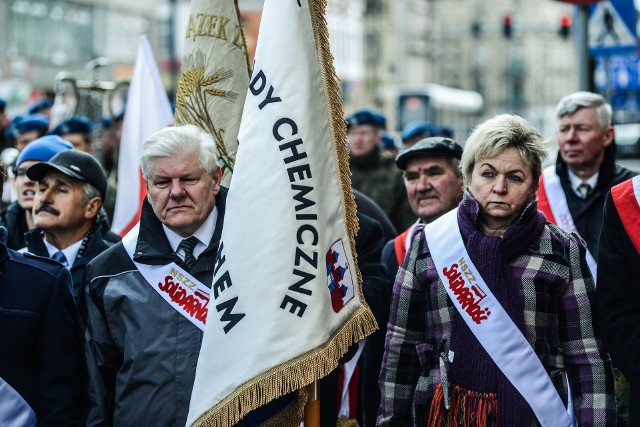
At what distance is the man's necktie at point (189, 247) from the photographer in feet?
15.0

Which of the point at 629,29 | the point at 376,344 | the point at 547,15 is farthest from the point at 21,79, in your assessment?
the point at 547,15

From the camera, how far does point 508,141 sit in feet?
14.9

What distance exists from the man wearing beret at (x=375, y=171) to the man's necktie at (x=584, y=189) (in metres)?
2.58

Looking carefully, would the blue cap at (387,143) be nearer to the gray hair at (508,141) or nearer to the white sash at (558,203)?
the white sash at (558,203)

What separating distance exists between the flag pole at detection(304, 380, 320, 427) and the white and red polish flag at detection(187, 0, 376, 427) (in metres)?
0.05

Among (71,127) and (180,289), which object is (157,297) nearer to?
(180,289)

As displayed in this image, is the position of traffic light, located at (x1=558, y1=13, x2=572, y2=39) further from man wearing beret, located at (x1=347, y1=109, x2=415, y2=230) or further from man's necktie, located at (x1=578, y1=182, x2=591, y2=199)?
man's necktie, located at (x1=578, y1=182, x2=591, y2=199)

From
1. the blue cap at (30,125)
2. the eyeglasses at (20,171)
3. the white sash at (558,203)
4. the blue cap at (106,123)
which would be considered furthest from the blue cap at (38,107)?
the white sash at (558,203)

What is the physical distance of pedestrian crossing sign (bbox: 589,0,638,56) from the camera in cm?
980

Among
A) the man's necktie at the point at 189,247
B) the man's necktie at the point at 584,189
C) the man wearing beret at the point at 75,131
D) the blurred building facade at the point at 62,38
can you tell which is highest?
the blurred building facade at the point at 62,38

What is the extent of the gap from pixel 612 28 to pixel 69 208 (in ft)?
18.7

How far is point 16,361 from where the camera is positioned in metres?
4.39

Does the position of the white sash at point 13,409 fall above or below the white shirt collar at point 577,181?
below

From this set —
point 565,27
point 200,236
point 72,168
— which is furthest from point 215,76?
point 565,27
